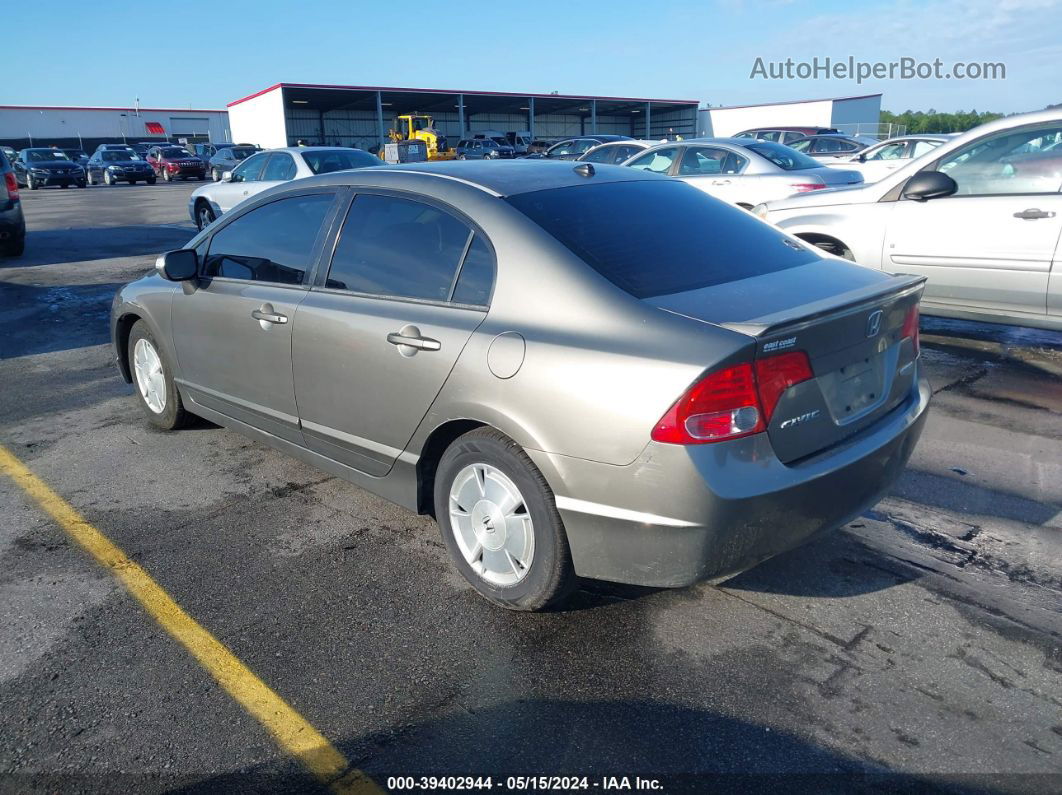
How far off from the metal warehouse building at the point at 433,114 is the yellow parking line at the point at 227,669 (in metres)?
48.7

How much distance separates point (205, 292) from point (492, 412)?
7.70ft

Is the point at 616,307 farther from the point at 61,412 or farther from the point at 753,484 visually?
the point at 61,412

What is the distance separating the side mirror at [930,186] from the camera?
19.8ft

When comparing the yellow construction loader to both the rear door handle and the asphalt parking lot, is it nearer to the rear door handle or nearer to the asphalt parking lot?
the asphalt parking lot

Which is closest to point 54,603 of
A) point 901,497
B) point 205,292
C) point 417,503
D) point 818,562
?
point 417,503

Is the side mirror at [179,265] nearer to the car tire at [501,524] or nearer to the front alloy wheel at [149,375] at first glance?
the front alloy wheel at [149,375]

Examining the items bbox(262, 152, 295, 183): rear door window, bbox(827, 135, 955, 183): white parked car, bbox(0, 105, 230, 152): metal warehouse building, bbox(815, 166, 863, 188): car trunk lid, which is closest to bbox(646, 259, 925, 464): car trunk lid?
bbox(815, 166, 863, 188): car trunk lid

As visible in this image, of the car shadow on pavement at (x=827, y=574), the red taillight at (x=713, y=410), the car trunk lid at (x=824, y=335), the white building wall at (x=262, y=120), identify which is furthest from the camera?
the white building wall at (x=262, y=120)

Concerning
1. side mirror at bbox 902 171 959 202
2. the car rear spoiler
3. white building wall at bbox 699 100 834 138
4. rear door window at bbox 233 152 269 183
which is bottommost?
the car rear spoiler

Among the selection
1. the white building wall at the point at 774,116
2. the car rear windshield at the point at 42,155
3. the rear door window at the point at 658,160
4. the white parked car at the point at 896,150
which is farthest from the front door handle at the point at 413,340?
the white building wall at the point at 774,116

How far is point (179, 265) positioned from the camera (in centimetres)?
452

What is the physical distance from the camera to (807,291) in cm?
306

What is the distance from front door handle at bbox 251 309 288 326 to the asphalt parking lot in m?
0.94

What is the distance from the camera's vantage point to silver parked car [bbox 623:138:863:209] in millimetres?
10547
